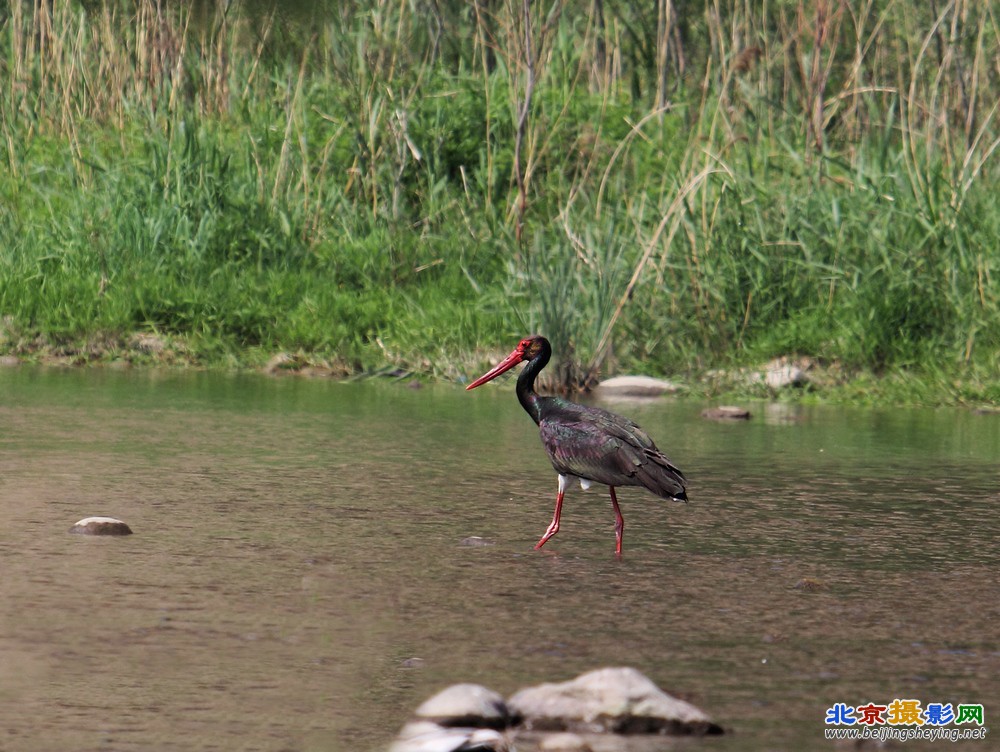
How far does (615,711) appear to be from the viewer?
372 centimetres

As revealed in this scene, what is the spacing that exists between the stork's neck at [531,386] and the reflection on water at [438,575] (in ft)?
1.37

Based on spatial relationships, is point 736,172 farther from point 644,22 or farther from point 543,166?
point 644,22

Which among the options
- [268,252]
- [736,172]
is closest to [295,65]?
[268,252]

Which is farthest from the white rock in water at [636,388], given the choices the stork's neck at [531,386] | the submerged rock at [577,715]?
the submerged rock at [577,715]

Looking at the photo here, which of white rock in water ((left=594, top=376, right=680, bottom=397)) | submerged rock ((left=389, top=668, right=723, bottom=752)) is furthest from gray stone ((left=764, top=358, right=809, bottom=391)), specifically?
submerged rock ((left=389, top=668, right=723, bottom=752))

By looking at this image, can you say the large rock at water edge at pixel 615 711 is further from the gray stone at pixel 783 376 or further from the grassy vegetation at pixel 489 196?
the gray stone at pixel 783 376

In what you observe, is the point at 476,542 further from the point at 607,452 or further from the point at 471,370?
the point at 471,370

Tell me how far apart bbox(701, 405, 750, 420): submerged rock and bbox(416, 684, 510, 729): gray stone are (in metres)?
5.60

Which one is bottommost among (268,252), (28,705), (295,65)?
(28,705)

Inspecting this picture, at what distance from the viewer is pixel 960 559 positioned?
5672 mm

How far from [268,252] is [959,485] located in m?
6.07

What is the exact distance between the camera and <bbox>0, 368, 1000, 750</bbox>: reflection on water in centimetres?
397

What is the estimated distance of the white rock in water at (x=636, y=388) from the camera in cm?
1009

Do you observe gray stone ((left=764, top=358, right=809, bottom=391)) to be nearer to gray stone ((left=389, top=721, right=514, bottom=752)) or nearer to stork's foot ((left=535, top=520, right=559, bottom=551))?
→ stork's foot ((left=535, top=520, right=559, bottom=551))
